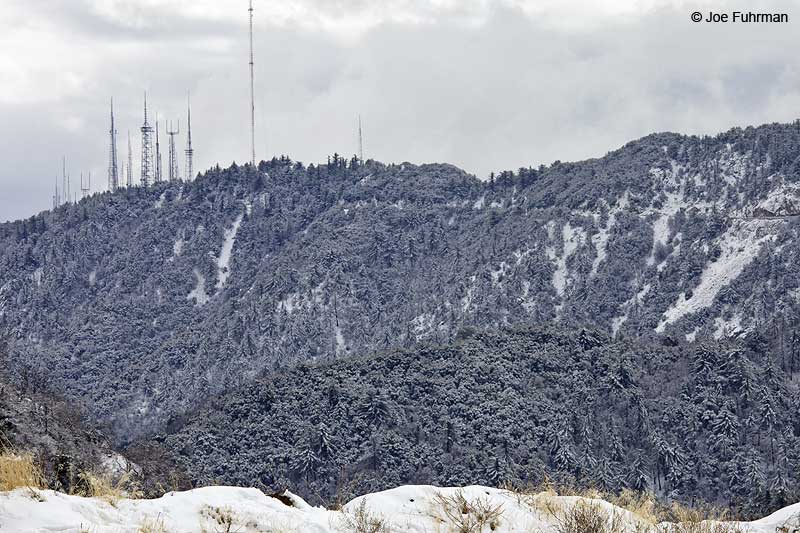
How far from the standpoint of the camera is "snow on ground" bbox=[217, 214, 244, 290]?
187m

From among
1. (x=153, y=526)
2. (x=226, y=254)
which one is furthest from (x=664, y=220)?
(x=153, y=526)

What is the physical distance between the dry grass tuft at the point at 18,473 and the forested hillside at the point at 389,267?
101 m

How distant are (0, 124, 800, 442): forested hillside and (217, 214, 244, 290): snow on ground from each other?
0.34 metres

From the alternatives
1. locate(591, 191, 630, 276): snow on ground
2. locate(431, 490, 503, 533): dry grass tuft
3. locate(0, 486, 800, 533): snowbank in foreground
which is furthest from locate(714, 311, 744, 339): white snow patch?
locate(431, 490, 503, 533): dry grass tuft

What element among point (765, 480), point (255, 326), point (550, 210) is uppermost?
point (550, 210)

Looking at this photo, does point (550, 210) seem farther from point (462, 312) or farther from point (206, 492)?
point (206, 492)

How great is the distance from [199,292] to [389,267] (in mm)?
30074

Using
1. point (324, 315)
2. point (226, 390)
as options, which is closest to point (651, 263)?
point (324, 315)

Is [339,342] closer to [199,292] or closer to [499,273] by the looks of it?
[499,273]

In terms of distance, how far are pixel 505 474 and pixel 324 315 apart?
202 feet

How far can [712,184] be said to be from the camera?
160 metres

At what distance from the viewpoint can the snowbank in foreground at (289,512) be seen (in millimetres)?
17562

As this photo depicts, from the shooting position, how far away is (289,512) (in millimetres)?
18828

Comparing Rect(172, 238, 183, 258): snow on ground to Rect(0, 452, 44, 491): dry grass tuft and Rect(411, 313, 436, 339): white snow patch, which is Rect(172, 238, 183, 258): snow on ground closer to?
Rect(411, 313, 436, 339): white snow patch
